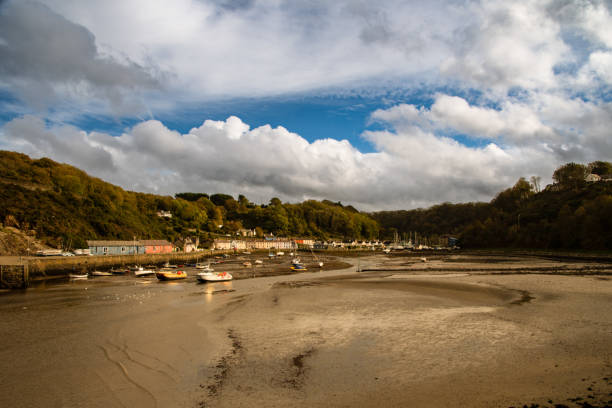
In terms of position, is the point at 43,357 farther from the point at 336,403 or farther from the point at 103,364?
the point at 336,403

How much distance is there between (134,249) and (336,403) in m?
74.0

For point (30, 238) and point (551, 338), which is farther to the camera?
point (30, 238)

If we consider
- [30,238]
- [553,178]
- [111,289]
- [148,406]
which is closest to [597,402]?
[148,406]

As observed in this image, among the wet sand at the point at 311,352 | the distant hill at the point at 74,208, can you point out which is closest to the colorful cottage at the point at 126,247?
the distant hill at the point at 74,208

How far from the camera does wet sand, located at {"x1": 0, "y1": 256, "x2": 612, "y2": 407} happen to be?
31.7 ft

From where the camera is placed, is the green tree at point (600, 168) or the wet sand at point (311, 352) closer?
the wet sand at point (311, 352)

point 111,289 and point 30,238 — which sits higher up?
point 30,238

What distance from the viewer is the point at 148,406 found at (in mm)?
9102

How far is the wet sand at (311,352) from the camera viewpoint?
31.7ft

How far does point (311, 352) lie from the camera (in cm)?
1352

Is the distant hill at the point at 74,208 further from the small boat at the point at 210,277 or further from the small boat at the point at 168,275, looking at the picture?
the small boat at the point at 210,277

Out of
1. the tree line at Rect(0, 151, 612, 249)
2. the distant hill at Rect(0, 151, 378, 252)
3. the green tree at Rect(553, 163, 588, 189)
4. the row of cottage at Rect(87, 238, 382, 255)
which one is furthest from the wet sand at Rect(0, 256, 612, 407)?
the green tree at Rect(553, 163, 588, 189)

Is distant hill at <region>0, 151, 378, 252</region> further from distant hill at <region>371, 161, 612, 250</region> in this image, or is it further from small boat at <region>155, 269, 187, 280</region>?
distant hill at <region>371, 161, 612, 250</region>

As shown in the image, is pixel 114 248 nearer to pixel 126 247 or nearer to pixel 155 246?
pixel 126 247
